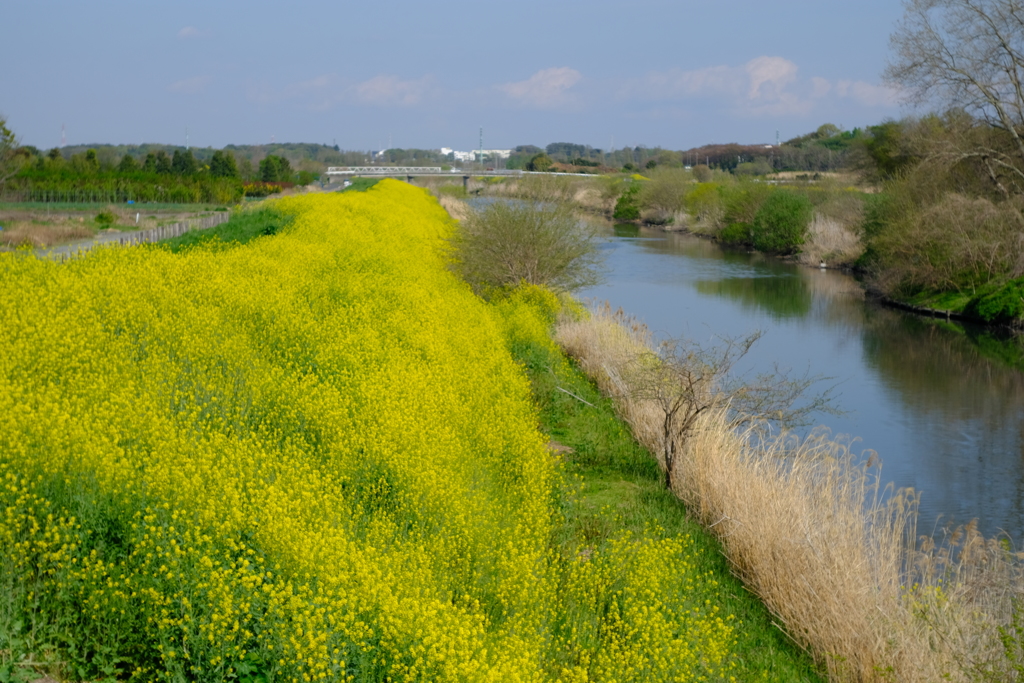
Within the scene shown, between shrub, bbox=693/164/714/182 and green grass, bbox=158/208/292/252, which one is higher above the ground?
shrub, bbox=693/164/714/182

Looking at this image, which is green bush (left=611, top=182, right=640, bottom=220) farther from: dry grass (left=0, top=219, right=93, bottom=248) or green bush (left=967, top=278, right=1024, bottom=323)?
green bush (left=967, top=278, right=1024, bottom=323)

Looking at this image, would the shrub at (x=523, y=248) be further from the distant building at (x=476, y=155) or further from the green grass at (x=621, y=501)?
the distant building at (x=476, y=155)

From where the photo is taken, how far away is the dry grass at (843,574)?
6922mm

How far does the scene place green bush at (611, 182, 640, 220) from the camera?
6706 centimetres

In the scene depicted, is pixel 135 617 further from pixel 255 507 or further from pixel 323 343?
pixel 323 343

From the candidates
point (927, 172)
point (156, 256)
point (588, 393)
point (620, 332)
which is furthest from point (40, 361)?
point (927, 172)

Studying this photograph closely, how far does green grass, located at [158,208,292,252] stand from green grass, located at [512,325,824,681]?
8678 millimetres

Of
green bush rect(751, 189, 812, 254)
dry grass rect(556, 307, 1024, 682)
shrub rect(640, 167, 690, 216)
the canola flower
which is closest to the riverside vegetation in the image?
dry grass rect(556, 307, 1024, 682)

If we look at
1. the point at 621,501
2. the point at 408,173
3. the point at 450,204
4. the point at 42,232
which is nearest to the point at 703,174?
the point at 408,173

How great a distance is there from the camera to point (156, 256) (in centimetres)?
1485

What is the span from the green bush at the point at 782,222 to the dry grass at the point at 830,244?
70 cm

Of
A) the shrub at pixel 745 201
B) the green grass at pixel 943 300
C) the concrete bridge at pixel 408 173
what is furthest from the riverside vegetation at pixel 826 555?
the concrete bridge at pixel 408 173

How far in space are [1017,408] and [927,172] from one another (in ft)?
53.2

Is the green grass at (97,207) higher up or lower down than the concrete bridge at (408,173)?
lower down
